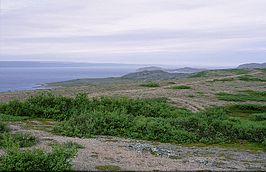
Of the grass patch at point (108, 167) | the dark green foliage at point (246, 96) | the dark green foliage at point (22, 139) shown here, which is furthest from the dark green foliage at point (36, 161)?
the dark green foliage at point (246, 96)

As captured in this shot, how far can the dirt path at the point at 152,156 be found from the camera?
10.3 m

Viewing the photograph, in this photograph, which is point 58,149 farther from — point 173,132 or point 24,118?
point 24,118

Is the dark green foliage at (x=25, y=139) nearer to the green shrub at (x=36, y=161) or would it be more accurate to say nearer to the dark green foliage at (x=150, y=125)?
the dark green foliage at (x=150, y=125)

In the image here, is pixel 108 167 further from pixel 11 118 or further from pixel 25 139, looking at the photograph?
pixel 11 118

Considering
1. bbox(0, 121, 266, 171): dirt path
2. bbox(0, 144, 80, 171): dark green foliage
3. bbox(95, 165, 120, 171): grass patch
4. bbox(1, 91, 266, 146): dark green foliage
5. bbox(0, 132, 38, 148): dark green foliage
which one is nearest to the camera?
bbox(0, 144, 80, 171): dark green foliage

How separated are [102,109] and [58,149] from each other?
9871 millimetres

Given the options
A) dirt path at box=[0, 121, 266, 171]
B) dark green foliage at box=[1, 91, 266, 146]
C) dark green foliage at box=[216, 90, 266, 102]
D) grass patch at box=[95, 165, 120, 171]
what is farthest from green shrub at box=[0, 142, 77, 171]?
dark green foliage at box=[216, 90, 266, 102]

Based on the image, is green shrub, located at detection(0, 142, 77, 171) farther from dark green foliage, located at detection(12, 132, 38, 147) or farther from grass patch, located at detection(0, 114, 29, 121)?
grass patch, located at detection(0, 114, 29, 121)

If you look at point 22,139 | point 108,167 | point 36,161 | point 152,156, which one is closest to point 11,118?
point 22,139

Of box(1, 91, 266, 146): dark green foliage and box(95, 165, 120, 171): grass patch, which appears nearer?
box(95, 165, 120, 171): grass patch

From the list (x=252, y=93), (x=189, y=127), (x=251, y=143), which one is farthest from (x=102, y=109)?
(x=252, y=93)

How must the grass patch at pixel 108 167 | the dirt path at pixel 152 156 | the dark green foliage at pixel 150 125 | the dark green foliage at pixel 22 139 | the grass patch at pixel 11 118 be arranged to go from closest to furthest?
1. the grass patch at pixel 108 167
2. the dirt path at pixel 152 156
3. the dark green foliage at pixel 22 139
4. the dark green foliage at pixel 150 125
5. the grass patch at pixel 11 118

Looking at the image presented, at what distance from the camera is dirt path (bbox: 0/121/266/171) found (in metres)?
Answer: 10.3

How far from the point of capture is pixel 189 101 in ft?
84.9
